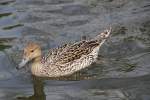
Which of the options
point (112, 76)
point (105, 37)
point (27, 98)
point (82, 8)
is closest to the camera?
point (27, 98)

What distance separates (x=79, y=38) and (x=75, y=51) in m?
1.48

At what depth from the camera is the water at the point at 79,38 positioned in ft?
35.1

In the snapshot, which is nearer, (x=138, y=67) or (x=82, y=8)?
(x=138, y=67)

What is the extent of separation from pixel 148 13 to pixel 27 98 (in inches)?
194

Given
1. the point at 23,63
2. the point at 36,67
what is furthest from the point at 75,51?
the point at 23,63

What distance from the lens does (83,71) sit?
463 inches

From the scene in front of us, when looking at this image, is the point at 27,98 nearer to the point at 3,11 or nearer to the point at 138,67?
the point at 138,67

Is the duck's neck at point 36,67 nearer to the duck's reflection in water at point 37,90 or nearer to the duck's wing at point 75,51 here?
the duck's reflection in water at point 37,90

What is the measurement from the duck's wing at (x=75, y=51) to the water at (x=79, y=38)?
1.08 feet

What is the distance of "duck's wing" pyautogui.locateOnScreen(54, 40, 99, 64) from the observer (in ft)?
38.2

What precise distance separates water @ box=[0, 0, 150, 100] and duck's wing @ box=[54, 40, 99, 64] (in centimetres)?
33

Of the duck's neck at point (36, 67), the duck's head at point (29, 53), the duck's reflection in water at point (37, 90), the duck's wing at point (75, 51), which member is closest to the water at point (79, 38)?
the duck's reflection in water at point (37, 90)

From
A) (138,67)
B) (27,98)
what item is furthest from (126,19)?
(27,98)

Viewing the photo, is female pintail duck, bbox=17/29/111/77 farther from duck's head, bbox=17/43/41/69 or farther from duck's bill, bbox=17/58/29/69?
duck's bill, bbox=17/58/29/69
